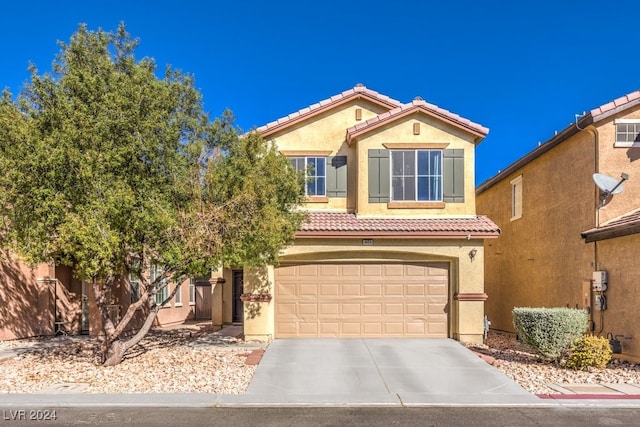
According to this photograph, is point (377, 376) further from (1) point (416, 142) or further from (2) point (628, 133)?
(2) point (628, 133)

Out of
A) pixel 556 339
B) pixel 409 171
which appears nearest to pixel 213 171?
pixel 409 171

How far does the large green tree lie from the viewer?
9.81 m

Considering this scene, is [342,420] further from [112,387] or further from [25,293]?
[25,293]

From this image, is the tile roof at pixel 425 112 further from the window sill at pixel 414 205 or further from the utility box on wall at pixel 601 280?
the utility box on wall at pixel 601 280

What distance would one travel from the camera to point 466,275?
47.6 feet

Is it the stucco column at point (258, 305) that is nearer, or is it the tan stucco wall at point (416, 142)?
the stucco column at point (258, 305)

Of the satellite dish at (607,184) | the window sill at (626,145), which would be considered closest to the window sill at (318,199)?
the satellite dish at (607,184)

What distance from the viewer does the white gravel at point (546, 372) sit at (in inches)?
400

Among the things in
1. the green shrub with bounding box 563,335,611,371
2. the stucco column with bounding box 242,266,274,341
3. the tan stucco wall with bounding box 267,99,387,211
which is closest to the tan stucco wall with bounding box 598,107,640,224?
the green shrub with bounding box 563,335,611,371

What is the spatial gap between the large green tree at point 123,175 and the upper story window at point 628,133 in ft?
29.2

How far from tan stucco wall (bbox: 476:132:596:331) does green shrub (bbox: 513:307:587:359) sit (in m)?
3.00

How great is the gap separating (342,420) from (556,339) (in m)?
5.74

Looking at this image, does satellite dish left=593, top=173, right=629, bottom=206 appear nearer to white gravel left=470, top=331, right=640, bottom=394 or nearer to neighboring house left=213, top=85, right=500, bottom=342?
neighboring house left=213, top=85, right=500, bottom=342

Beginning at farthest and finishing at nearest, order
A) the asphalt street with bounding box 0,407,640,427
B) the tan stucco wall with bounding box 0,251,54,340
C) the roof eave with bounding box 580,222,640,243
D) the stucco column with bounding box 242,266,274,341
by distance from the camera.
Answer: the tan stucco wall with bounding box 0,251,54,340
the stucco column with bounding box 242,266,274,341
the roof eave with bounding box 580,222,640,243
the asphalt street with bounding box 0,407,640,427
